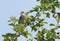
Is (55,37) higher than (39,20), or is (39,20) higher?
(39,20)

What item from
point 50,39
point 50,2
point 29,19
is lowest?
point 50,39

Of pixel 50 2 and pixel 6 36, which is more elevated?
pixel 50 2

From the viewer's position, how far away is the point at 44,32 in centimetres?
327

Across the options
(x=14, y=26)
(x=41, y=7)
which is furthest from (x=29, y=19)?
(x=14, y=26)

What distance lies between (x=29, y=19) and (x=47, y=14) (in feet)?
1.19

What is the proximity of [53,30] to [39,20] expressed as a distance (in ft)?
1.55

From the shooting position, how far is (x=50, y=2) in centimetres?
356

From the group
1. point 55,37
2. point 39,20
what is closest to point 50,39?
point 55,37

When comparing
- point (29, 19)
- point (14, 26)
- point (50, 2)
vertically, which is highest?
point (50, 2)

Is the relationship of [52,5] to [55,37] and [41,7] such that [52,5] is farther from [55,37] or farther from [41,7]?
[55,37]

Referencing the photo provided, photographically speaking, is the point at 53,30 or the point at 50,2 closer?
the point at 53,30

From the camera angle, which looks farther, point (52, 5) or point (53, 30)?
point (52, 5)

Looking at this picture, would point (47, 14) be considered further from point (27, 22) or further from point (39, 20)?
point (27, 22)

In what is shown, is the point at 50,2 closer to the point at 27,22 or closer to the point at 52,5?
the point at 52,5
